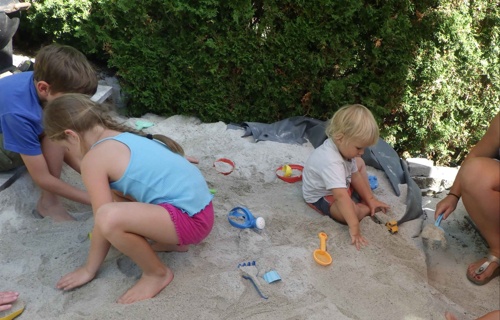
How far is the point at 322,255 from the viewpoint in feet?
8.67

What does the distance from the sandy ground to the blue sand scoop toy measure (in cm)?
4

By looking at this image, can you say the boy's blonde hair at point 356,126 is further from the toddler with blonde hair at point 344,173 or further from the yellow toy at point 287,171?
the yellow toy at point 287,171

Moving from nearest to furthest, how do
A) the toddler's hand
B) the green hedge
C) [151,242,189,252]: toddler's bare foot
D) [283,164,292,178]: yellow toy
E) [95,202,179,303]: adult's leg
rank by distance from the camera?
1. [95,202,179,303]: adult's leg
2. [151,242,189,252]: toddler's bare foot
3. the toddler's hand
4. [283,164,292,178]: yellow toy
5. the green hedge

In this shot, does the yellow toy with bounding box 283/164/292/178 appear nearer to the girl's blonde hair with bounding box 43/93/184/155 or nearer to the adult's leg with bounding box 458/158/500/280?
the adult's leg with bounding box 458/158/500/280

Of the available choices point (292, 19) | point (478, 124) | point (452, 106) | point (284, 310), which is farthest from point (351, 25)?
point (284, 310)

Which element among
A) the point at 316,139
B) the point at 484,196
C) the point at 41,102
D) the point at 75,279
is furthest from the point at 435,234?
the point at 41,102

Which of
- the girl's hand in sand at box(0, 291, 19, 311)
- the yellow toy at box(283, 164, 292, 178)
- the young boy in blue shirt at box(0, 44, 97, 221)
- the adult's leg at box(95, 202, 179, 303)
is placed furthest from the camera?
the yellow toy at box(283, 164, 292, 178)

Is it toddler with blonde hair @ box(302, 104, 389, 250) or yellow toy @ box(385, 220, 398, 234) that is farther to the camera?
yellow toy @ box(385, 220, 398, 234)

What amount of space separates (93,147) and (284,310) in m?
1.15

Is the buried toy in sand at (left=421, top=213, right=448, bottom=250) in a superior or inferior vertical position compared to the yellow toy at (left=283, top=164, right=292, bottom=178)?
superior

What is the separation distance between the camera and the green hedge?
12.7ft

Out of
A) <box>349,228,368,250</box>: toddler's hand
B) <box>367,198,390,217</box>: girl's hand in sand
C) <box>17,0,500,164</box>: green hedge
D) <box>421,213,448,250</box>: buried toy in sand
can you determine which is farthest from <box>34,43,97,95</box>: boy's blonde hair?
<box>421,213,448,250</box>: buried toy in sand

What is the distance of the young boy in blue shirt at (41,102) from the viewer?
263 centimetres

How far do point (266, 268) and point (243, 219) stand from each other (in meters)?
0.48
